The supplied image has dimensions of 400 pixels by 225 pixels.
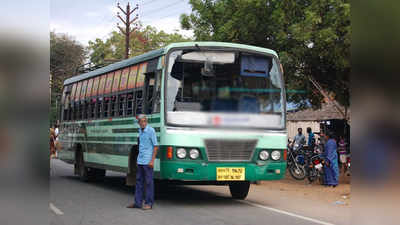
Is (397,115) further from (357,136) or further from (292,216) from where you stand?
(292,216)

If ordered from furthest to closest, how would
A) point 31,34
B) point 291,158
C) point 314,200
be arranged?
point 291,158 → point 314,200 → point 31,34

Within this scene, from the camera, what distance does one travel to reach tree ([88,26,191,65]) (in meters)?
55.6

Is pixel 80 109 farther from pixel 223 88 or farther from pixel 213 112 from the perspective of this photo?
pixel 213 112

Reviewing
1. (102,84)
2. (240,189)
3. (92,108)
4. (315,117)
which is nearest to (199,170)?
(240,189)

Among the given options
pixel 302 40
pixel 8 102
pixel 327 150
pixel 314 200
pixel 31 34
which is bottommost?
pixel 314 200

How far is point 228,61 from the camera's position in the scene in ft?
34.9

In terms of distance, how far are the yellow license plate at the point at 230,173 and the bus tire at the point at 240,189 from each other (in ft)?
5.59

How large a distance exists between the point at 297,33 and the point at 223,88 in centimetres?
601

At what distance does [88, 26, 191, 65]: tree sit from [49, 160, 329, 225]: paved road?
41.7 metres

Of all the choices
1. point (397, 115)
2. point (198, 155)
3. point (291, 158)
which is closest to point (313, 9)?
point (291, 158)

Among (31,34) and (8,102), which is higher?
(31,34)

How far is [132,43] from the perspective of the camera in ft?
191

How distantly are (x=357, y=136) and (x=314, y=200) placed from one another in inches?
455

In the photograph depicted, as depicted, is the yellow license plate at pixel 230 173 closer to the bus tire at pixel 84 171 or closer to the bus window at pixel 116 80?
the bus window at pixel 116 80
